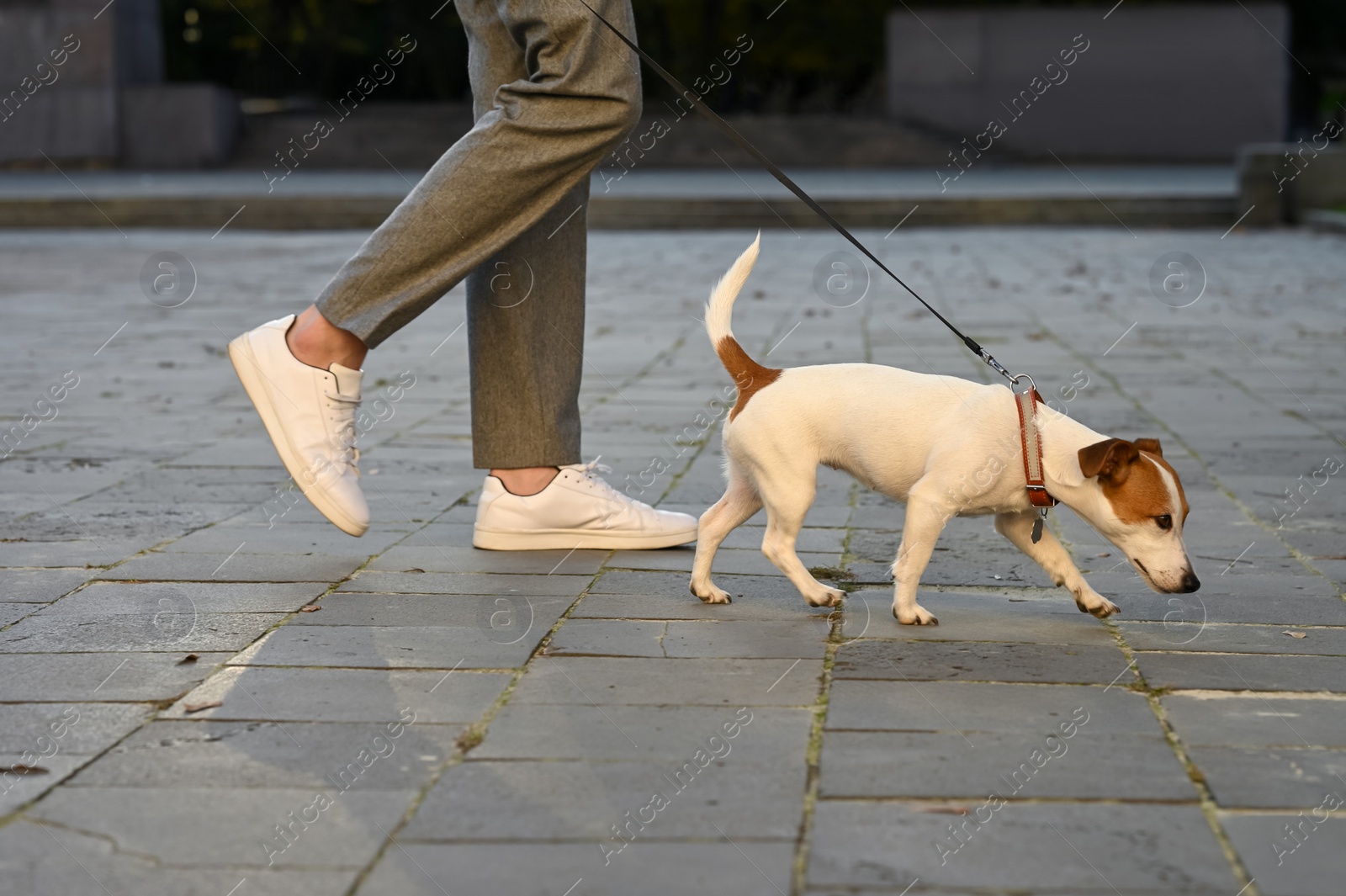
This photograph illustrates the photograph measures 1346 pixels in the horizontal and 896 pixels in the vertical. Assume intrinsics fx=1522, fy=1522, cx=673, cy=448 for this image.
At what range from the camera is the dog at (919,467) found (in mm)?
3189

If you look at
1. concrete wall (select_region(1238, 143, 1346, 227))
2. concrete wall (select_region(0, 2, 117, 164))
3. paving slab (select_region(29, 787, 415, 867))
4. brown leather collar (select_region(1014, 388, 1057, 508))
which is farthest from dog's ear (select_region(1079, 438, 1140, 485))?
concrete wall (select_region(0, 2, 117, 164))

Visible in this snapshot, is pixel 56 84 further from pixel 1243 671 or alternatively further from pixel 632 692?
pixel 1243 671

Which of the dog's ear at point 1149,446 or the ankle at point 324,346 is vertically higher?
the ankle at point 324,346

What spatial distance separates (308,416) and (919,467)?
55.5 inches

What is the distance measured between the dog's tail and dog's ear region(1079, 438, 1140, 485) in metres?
0.73

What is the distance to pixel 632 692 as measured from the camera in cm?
281

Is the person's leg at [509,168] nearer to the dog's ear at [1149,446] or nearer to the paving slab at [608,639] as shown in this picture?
the paving slab at [608,639]

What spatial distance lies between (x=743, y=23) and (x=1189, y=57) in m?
15.1

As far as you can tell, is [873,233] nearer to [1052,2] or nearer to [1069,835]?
[1069,835]

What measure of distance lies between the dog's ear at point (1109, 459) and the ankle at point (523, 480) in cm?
143

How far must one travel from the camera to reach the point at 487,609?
3.40m

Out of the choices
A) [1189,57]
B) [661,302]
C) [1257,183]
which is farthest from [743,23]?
[661,302]

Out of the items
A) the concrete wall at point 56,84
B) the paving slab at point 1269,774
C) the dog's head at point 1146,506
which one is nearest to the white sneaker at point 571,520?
the dog's head at point 1146,506

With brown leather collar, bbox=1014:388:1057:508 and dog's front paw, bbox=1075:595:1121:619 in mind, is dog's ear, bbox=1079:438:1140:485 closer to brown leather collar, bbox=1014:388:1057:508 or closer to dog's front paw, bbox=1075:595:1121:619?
brown leather collar, bbox=1014:388:1057:508
